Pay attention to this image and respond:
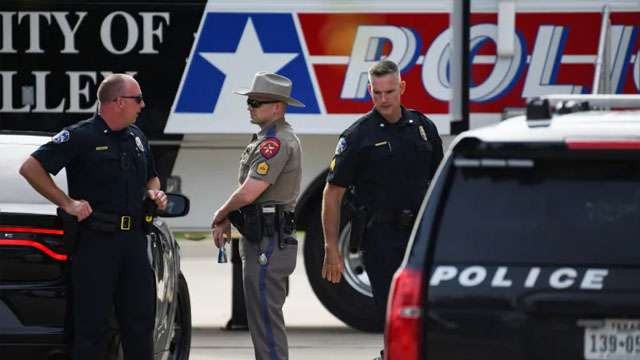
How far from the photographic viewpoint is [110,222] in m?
6.47

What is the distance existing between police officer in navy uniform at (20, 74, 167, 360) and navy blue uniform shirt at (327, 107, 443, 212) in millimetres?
1047

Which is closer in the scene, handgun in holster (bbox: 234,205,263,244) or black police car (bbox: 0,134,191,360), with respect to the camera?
black police car (bbox: 0,134,191,360)

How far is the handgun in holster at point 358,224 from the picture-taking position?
23.9ft

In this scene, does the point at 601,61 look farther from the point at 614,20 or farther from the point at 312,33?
the point at 312,33

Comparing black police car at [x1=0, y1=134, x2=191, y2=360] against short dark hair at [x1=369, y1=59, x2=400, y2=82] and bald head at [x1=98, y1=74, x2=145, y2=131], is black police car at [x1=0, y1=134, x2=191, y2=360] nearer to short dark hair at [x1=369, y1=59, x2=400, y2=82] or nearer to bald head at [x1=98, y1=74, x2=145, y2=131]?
bald head at [x1=98, y1=74, x2=145, y2=131]

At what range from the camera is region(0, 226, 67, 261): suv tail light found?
637 cm

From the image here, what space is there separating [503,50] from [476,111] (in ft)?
1.53

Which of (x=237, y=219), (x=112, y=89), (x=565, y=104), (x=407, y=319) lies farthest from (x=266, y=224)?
(x=407, y=319)

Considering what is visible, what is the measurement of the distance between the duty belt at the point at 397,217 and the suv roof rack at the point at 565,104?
5.39ft

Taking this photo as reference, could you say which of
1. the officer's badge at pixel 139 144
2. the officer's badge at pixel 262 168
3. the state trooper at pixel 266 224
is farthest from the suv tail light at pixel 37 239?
the officer's badge at pixel 262 168

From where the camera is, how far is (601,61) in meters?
10.1

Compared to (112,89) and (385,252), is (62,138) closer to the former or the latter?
(112,89)

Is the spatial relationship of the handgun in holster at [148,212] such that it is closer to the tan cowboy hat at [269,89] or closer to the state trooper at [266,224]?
the state trooper at [266,224]

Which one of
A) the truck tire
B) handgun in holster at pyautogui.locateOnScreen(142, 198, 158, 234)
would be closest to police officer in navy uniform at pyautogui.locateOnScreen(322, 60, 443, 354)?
handgun in holster at pyautogui.locateOnScreen(142, 198, 158, 234)
